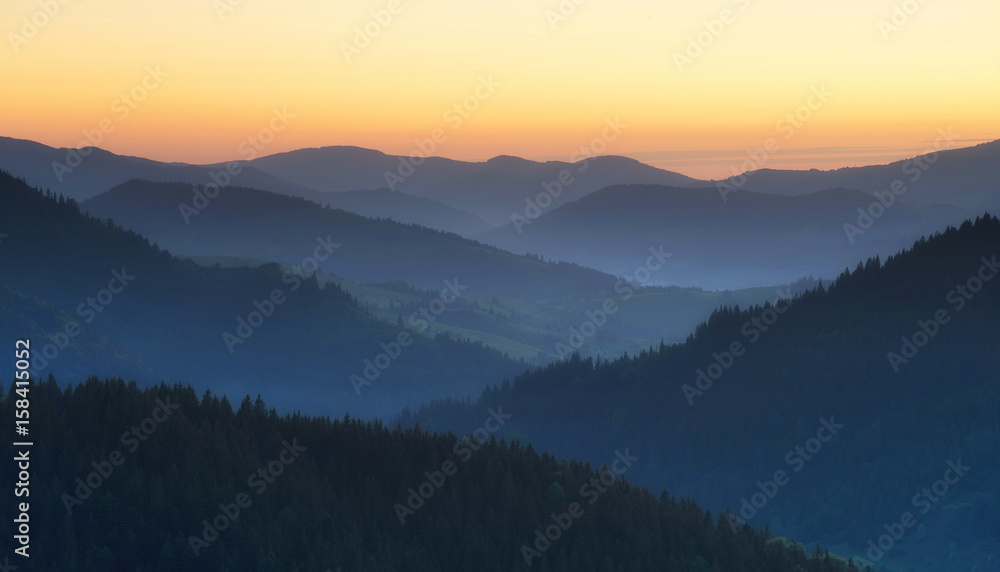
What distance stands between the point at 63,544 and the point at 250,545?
2665cm

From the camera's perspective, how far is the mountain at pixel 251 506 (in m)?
161

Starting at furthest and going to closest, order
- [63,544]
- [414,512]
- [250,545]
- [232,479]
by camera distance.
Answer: [414,512] → [232,479] → [250,545] → [63,544]

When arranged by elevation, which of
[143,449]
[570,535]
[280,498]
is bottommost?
[570,535]

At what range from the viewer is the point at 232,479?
580 ft

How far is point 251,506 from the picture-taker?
174 meters

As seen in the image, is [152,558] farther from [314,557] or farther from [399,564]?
[399,564]

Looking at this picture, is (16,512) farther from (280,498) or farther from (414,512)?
(414,512)

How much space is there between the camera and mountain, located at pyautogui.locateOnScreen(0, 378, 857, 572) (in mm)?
160875

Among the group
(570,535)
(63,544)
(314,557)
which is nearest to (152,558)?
(63,544)

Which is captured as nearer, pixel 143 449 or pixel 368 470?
pixel 143 449

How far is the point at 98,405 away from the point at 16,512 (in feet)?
110

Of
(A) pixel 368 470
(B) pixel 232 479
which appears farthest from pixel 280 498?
(A) pixel 368 470

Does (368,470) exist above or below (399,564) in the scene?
above

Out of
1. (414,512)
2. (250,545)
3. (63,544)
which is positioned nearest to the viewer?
(63,544)
